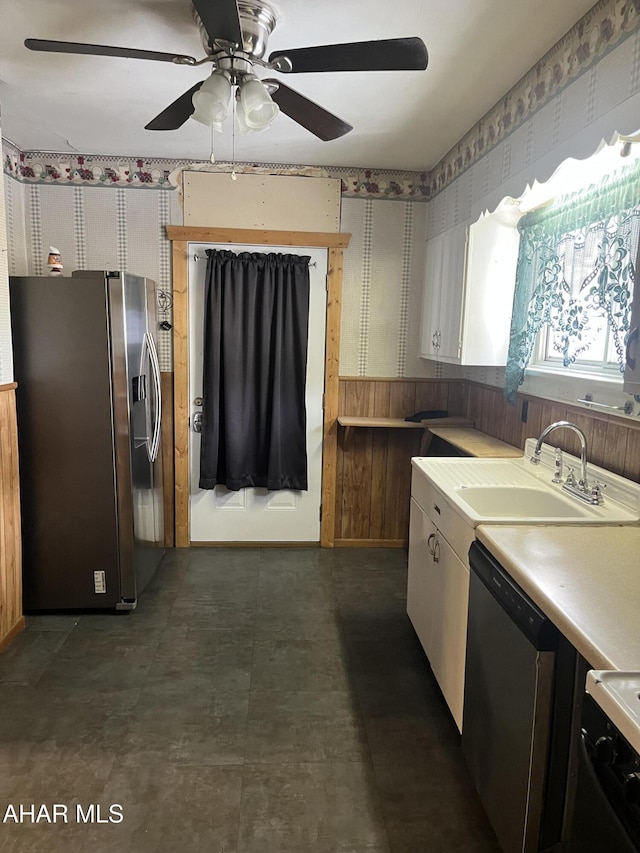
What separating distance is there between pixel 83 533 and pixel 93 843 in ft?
5.11

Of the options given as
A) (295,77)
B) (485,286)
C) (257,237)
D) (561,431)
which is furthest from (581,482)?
(257,237)

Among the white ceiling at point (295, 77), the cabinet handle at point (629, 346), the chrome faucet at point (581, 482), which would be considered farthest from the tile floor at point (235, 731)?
the white ceiling at point (295, 77)

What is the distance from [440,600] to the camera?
215 cm

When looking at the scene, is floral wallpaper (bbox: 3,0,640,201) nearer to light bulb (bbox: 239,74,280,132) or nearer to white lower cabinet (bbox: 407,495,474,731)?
light bulb (bbox: 239,74,280,132)

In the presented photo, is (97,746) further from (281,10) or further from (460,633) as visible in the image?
(281,10)

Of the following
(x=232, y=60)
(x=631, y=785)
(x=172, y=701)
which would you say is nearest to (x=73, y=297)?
(x=232, y=60)

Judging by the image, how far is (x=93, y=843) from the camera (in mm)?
1604

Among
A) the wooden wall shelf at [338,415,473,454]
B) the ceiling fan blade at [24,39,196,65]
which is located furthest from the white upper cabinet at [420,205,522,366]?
the ceiling fan blade at [24,39,196,65]

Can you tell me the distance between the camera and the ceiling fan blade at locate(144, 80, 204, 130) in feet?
6.50

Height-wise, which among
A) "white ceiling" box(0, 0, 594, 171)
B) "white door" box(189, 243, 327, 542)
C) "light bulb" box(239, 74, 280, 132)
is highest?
"white ceiling" box(0, 0, 594, 171)

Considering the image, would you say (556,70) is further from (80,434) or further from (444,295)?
(80,434)

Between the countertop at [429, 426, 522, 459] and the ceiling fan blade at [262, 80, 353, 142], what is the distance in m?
1.61

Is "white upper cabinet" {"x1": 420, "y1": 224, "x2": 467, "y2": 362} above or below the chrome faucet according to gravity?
above

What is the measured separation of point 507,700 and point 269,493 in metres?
2.55
